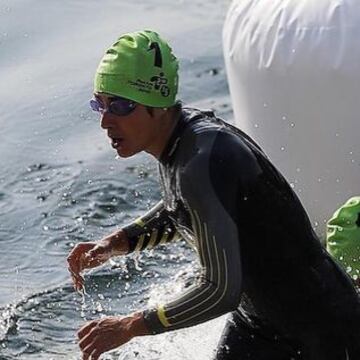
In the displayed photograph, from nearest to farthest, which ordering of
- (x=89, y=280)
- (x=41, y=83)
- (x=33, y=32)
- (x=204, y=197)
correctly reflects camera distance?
(x=204, y=197) → (x=89, y=280) → (x=41, y=83) → (x=33, y=32)

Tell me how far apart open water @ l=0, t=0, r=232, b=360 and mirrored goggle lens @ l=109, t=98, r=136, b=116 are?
1981 mm

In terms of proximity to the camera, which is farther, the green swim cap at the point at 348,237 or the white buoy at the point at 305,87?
the white buoy at the point at 305,87

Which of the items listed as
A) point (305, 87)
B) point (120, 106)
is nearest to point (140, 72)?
point (120, 106)

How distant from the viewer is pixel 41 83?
881 cm

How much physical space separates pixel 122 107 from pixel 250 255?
1.87 feet

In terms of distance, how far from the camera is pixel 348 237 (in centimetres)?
536

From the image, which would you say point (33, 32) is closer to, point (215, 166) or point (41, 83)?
point (41, 83)

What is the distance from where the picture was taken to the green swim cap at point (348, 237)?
5336 mm

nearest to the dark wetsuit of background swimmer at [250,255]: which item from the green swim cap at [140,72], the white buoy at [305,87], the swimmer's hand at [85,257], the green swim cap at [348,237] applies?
the green swim cap at [140,72]

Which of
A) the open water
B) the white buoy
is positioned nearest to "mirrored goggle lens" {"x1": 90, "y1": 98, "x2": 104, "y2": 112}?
the open water

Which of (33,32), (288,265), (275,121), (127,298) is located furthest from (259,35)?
(33,32)

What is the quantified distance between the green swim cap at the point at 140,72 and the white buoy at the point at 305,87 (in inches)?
84.9

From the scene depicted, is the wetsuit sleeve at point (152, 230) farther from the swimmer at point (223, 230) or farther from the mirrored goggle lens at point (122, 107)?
the mirrored goggle lens at point (122, 107)

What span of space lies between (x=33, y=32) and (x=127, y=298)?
3.90 metres
